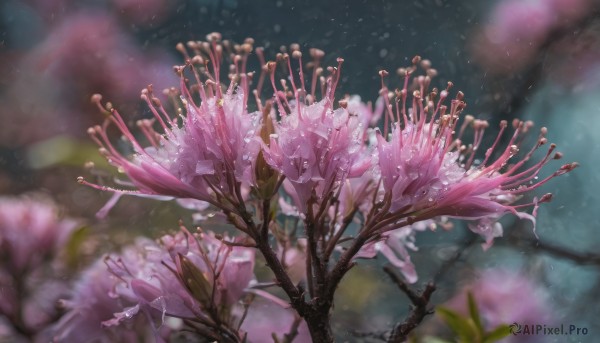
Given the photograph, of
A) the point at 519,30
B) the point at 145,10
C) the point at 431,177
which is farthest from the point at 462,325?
the point at 145,10

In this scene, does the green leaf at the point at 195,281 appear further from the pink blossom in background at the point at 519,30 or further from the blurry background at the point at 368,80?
the pink blossom in background at the point at 519,30

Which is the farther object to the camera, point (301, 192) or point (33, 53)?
point (33, 53)

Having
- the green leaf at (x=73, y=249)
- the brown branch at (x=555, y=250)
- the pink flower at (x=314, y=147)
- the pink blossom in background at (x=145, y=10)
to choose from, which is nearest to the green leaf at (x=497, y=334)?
the pink flower at (x=314, y=147)

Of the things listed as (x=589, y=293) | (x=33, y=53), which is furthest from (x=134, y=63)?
(x=589, y=293)

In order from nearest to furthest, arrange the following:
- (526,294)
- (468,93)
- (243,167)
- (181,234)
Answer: (243,167)
(181,234)
(526,294)
(468,93)

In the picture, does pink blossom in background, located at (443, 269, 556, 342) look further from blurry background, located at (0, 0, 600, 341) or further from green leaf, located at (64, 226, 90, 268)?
green leaf, located at (64, 226, 90, 268)

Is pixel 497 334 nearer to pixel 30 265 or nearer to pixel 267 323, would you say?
pixel 267 323

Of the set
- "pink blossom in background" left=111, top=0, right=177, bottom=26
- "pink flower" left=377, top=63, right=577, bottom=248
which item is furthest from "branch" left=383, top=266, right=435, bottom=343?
"pink blossom in background" left=111, top=0, right=177, bottom=26

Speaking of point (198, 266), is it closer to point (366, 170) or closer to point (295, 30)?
point (366, 170)
